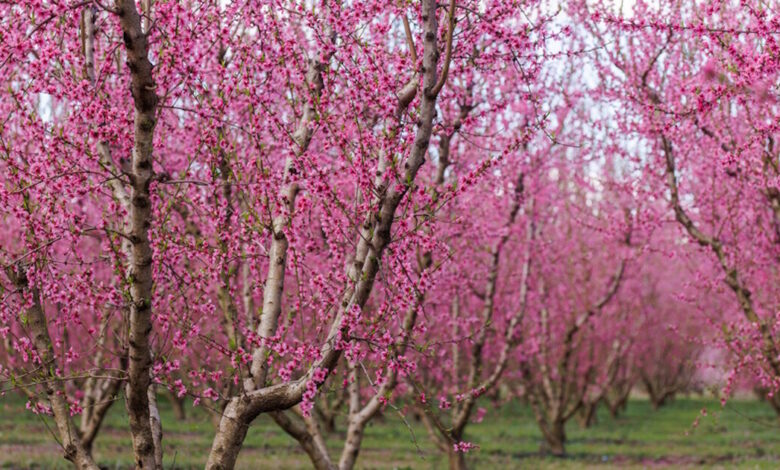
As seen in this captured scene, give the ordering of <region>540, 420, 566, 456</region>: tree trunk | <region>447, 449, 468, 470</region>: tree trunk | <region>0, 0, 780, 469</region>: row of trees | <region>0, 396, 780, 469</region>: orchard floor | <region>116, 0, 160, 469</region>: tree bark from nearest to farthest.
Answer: <region>116, 0, 160, 469</region>: tree bark
<region>0, 0, 780, 469</region>: row of trees
<region>447, 449, 468, 470</region>: tree trunk
<region>0, 396, 780, 469</region>: orchard floor
<region>540, 420, 566, 456</region>: tree trunk

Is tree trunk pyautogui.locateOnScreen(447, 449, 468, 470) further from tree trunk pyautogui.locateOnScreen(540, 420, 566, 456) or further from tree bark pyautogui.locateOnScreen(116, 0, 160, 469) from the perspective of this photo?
tree bark pyautogui.locateOnScreen(116, 0, 160, 469)

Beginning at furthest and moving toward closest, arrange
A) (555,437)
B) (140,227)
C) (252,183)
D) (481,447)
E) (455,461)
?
(555,437) < (481,447) < (455,461) < (252,183) < (140,227)

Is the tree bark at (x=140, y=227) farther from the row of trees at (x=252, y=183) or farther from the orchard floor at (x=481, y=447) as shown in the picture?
the orchard floor at (x=481, y=447)

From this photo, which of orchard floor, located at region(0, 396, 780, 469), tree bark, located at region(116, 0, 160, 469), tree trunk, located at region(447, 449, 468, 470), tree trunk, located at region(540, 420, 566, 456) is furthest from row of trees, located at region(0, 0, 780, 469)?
tree trunk, located at region(540, 420, 566, 456)

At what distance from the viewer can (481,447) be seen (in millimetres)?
19688

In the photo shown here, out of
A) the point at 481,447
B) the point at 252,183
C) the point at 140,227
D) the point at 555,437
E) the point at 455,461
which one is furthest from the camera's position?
the point at 555,437

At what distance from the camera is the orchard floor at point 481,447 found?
54.0ft

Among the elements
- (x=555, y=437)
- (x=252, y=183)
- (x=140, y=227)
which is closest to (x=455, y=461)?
Result: (x=555, y=437)

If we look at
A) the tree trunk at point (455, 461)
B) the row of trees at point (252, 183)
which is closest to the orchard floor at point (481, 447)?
the tree trunk at point (455, 461)

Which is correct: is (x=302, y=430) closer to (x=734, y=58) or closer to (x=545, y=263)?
(x=734, y=58)

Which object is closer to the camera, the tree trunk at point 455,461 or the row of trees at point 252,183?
the row of trees at point 252,183

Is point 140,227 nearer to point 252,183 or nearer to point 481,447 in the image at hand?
point 252,183

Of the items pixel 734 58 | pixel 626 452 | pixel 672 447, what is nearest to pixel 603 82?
pixel 734 58

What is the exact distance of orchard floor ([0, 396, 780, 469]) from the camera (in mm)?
16469
